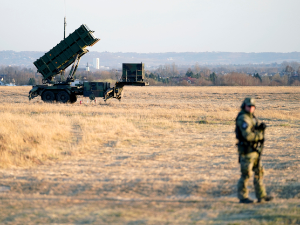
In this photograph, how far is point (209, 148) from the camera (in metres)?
11.5

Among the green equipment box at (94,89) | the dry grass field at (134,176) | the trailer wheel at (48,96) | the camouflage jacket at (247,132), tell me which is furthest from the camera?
the trailer wheel at (48,96)

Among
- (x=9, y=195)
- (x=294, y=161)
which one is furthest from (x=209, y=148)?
(x=9, y=195)

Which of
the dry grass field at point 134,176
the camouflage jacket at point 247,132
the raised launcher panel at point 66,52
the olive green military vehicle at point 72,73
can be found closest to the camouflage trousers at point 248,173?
the camouflage jacket at point 247,132

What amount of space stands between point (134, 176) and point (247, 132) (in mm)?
2995

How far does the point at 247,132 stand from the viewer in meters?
6.14

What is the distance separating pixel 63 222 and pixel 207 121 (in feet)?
42.6

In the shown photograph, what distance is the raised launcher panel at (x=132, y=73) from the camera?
24.6 metres

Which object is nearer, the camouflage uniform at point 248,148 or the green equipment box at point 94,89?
the camouflage uniform at point 248,148

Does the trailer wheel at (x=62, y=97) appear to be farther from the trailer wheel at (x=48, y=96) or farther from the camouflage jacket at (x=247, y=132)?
the camouflage jacket at (x=247, y=132)

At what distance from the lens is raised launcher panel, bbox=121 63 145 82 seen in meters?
24.6

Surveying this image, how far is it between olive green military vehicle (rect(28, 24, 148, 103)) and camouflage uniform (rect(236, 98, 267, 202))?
1837cm

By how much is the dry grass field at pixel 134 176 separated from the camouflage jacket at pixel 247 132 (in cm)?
98

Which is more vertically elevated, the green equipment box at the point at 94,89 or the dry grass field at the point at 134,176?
the green equipment box at the point at 94,89

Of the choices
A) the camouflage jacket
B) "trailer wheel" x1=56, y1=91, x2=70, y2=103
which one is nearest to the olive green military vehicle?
"trailer wheel" x1=56, y1=91, x2=70, y2=103
